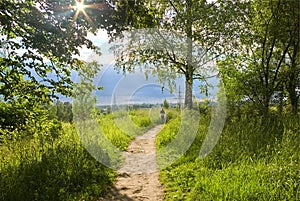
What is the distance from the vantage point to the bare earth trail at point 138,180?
5445mm

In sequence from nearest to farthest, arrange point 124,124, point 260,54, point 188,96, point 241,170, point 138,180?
1. point 241,170
2. point 138,180
3. point 260,54
4. point 188,96
5. point 124,124

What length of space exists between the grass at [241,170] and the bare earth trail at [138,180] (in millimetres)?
246

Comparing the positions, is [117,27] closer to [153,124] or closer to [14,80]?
[14,80]

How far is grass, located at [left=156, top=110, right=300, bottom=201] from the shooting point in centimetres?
430

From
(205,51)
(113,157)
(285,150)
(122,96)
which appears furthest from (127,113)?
(285,150)

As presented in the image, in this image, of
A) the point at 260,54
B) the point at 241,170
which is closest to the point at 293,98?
the point at 260,54

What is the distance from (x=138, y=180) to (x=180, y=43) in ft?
26.3

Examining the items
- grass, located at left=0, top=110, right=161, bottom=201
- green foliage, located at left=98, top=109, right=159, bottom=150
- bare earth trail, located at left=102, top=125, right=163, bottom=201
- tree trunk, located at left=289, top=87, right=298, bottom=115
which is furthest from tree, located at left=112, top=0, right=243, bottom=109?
grass, located at left=0, top=110, right=161, bottom=201

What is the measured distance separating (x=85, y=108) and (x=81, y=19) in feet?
21.3

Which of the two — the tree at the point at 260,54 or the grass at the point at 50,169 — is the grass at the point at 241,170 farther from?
the tree at the point at 260,54

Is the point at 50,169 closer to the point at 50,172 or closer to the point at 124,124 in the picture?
the point at 50,172

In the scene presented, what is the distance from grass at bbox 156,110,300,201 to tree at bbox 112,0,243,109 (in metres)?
5.33

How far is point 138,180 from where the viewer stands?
643 cm

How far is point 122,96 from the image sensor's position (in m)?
12.5
